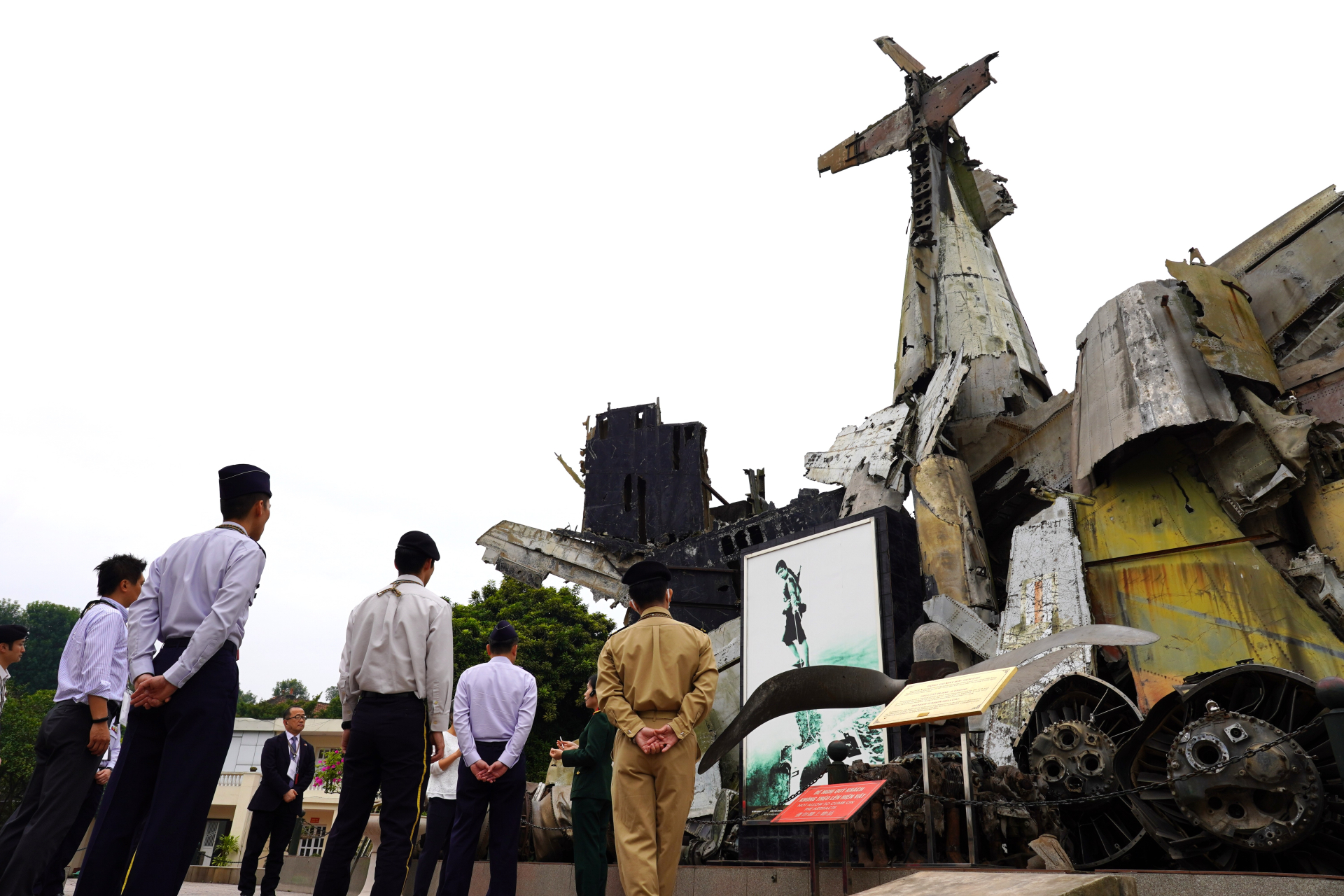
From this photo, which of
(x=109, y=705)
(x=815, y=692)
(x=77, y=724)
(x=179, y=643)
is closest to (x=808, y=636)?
(x=815, y=692)

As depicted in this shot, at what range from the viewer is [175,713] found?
323 centimetres

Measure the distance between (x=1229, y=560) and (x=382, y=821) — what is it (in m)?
9.93

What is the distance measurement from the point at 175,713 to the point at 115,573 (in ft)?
9.05

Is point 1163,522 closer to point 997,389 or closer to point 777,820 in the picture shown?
point 997,389

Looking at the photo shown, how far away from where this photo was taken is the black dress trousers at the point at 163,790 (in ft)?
9.95

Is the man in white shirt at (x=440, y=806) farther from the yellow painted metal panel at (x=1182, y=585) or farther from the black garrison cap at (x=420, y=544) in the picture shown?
the yellow painted metal panel at (x=1182, y=585)

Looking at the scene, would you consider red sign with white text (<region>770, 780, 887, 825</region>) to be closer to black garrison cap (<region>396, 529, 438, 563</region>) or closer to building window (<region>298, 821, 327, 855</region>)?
black garrison cap (<region>396, 529, 438, 563</region>)

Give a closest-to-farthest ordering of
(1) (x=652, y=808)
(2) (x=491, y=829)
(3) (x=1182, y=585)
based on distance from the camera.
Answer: (1) (x=652, y=808) → (2) (x=491, y=829) → (3) (x=1182, y=585)

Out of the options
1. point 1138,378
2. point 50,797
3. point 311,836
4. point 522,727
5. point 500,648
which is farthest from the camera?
point 311,836

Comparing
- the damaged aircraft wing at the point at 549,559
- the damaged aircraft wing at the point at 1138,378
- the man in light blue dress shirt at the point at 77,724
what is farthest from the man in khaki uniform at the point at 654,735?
the damaged aircraft wing at the point at 549,559

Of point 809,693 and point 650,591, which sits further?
point 809,693

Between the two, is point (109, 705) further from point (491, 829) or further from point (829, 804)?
point (829, 804)

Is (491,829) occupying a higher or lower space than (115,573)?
lower

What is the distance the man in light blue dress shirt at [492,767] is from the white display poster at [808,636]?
5981 millimetres
